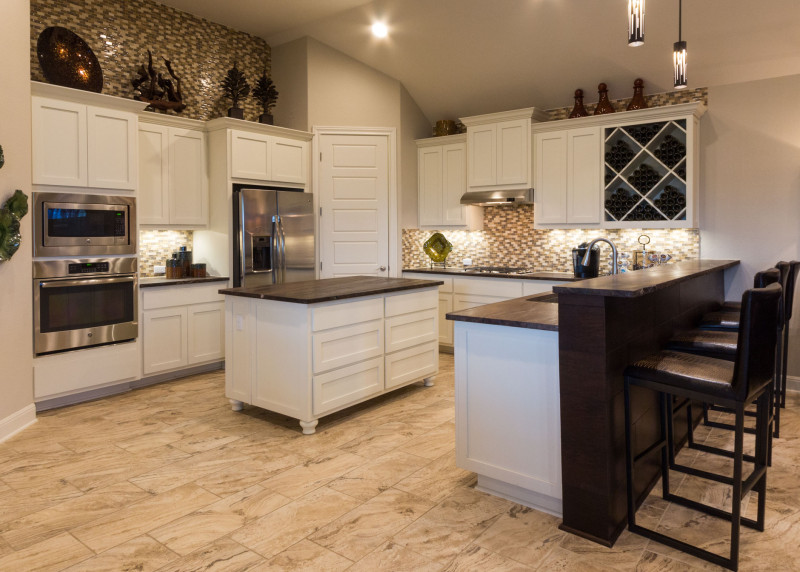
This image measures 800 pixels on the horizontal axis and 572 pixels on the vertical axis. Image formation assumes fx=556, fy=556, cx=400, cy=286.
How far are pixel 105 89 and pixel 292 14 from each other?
1.92 metres

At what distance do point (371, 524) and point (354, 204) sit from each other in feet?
13.7

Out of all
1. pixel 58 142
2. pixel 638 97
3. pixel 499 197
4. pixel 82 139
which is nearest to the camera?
pixel 58 142

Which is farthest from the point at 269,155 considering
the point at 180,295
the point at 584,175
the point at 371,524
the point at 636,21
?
the point at 371,524

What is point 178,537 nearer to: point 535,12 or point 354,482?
point 354,482

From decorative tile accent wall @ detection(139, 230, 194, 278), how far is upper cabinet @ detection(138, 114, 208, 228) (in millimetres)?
313

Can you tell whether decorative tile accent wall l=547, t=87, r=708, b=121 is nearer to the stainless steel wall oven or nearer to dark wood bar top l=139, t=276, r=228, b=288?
dark wood bar top l=139, t=276, r=228, b=288

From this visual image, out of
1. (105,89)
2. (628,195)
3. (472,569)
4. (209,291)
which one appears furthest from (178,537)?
(628,195)

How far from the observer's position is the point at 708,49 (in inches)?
181

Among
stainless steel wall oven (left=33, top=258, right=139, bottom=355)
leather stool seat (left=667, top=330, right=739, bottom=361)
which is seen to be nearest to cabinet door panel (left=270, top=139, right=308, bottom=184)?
stainless steel wall oven (left=33, top=258, right=139, bottom=355)

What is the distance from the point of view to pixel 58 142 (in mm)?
4109

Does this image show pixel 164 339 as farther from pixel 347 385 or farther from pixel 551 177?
pixel 551 177

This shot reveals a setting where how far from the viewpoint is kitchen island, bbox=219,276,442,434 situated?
361 cm

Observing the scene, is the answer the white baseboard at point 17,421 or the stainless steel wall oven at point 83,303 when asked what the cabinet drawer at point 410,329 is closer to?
the stainless steel wall oven at point 83,303

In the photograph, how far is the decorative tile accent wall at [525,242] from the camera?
5.24m
